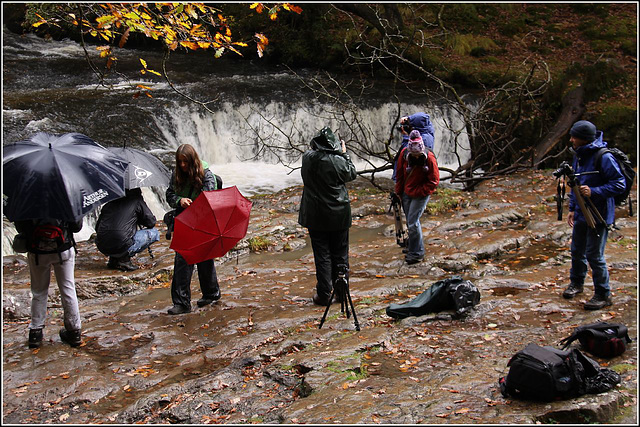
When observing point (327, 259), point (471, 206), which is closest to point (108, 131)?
point (471, 206)

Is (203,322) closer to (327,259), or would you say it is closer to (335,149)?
(327,259)

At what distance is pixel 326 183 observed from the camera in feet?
20.5

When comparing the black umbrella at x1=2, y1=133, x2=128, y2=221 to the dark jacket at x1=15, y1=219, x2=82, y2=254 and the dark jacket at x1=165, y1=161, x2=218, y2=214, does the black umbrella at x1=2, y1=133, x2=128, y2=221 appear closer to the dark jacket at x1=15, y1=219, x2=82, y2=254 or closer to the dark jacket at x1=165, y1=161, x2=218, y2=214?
the dark jacket at x1=15, y1=219, x2=82, y2=254

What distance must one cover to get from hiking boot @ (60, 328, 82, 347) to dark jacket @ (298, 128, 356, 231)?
2.66m

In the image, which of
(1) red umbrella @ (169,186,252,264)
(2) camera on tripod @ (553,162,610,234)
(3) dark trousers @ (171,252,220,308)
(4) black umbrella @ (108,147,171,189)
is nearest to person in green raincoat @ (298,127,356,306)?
(1) red umbrella @ (169,186,252,264)

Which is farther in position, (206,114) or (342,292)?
(206,114)

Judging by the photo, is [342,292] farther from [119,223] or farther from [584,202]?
[119,223]

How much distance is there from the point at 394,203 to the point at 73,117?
1074 centimetres

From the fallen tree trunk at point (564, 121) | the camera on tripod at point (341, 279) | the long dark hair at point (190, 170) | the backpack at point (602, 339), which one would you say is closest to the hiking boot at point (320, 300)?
the camera on tripod at point (341, 279)

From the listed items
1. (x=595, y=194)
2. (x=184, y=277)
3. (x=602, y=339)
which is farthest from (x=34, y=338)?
(x=595, y=194)

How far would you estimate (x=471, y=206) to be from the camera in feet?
39.2

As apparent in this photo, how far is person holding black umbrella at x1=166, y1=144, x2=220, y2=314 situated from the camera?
20.2 ft

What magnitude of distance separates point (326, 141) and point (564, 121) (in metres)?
11.9

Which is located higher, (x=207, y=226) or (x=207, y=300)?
(x=207, y=226)
